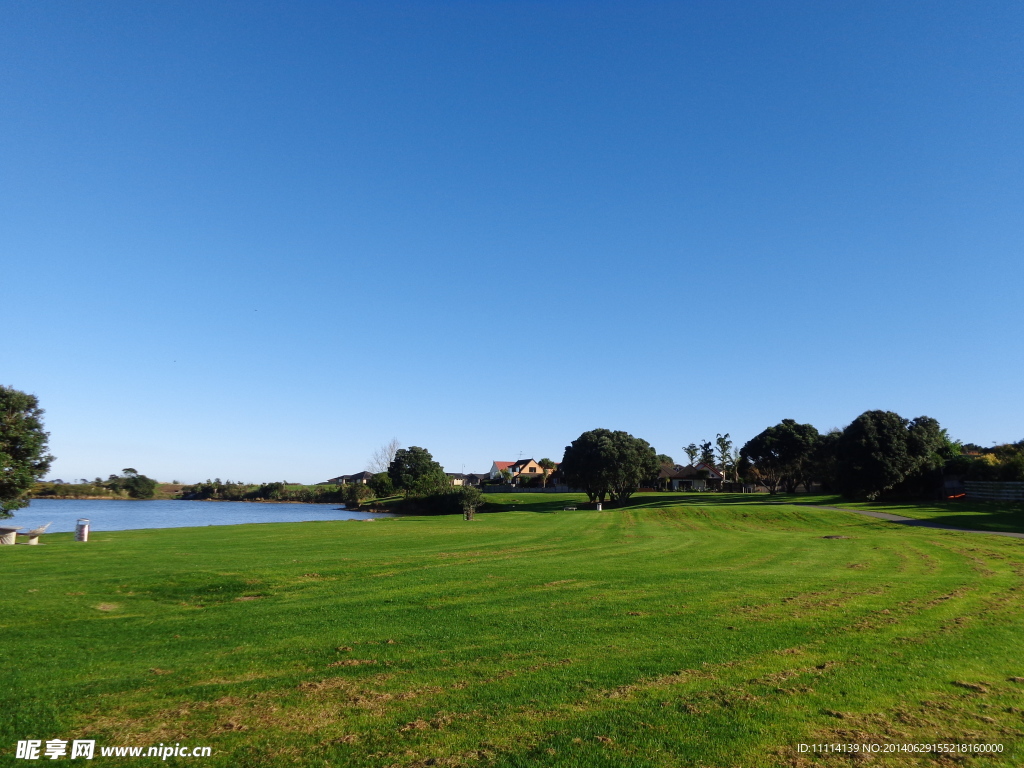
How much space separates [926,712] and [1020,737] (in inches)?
36.4

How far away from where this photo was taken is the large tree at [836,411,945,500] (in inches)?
2368

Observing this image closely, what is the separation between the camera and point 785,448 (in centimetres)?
9112

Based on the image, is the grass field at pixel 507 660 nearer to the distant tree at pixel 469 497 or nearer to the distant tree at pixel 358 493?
the distant tree at pixel 469 497

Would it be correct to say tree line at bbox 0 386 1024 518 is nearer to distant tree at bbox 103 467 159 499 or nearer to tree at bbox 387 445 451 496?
tree at bbox 387 445 451 496

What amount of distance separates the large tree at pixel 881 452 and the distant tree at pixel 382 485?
67666mm

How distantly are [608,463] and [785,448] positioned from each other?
32.9m

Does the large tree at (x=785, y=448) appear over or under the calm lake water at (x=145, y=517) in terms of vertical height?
over

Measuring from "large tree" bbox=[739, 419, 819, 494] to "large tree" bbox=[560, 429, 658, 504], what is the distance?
73.2 ft

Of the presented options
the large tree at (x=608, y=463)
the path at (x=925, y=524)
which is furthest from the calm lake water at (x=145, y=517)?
the path at (x=925, y=524)

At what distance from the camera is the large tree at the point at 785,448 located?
296ft

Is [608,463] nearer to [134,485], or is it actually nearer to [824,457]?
[824,457]

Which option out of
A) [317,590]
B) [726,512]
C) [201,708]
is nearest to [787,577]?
[317,590]

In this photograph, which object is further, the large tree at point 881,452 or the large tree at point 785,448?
the large tree at point 785,448

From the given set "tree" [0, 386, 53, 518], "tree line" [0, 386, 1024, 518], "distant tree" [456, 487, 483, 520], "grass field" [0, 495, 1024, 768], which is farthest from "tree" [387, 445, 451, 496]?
"grass field" [0, 495, 1024, 768]
